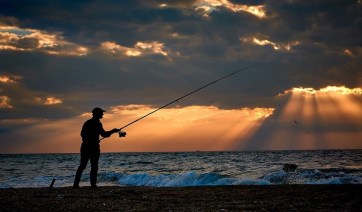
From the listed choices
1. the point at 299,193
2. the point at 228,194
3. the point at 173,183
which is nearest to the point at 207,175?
the point at 173,183

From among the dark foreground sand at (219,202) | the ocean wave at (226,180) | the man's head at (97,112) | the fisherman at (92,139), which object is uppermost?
the man's head at (97,112)

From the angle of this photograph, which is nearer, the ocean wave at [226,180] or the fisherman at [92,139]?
the fisherman at [92,139]

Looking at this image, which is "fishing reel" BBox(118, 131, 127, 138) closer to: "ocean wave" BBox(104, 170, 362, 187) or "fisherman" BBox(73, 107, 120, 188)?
"fisherman" BBox(73, 107, 120, 188)

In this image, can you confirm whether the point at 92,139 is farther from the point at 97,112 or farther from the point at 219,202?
the point at 219,202

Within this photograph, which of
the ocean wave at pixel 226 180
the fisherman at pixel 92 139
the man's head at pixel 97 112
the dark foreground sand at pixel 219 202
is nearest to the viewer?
the dark foreground sand at pixel 219 202

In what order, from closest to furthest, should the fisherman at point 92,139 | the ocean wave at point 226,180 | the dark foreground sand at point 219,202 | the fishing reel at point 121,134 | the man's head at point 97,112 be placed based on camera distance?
the dark foreground sand at point 219,202
the fisherman at point 92,139
the man's head at point 97,112
the fishing reel at point 121,134
the ocean wave at point 226,180

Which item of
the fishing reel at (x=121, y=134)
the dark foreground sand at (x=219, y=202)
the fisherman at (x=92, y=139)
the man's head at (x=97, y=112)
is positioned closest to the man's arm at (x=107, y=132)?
the fisherman at (x=92, y=139)

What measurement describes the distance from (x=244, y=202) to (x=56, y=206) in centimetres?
337

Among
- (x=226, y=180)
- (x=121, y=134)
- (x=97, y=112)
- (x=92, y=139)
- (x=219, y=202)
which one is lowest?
(x=226, y=180)

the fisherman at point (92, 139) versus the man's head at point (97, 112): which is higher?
the man's head at point (97, 112)

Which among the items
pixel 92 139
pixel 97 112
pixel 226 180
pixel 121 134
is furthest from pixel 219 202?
pixel 226 180

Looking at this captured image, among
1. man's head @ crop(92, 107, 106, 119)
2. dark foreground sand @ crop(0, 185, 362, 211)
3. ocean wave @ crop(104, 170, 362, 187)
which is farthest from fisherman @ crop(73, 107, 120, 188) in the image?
ocean wave @ crop(104, 170, 362, 187)

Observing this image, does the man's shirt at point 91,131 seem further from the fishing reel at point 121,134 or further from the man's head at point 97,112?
the fishing reel at point 121,134

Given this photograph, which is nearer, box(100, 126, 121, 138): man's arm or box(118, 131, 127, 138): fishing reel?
box(100, 126, 121, 138): man's arm
